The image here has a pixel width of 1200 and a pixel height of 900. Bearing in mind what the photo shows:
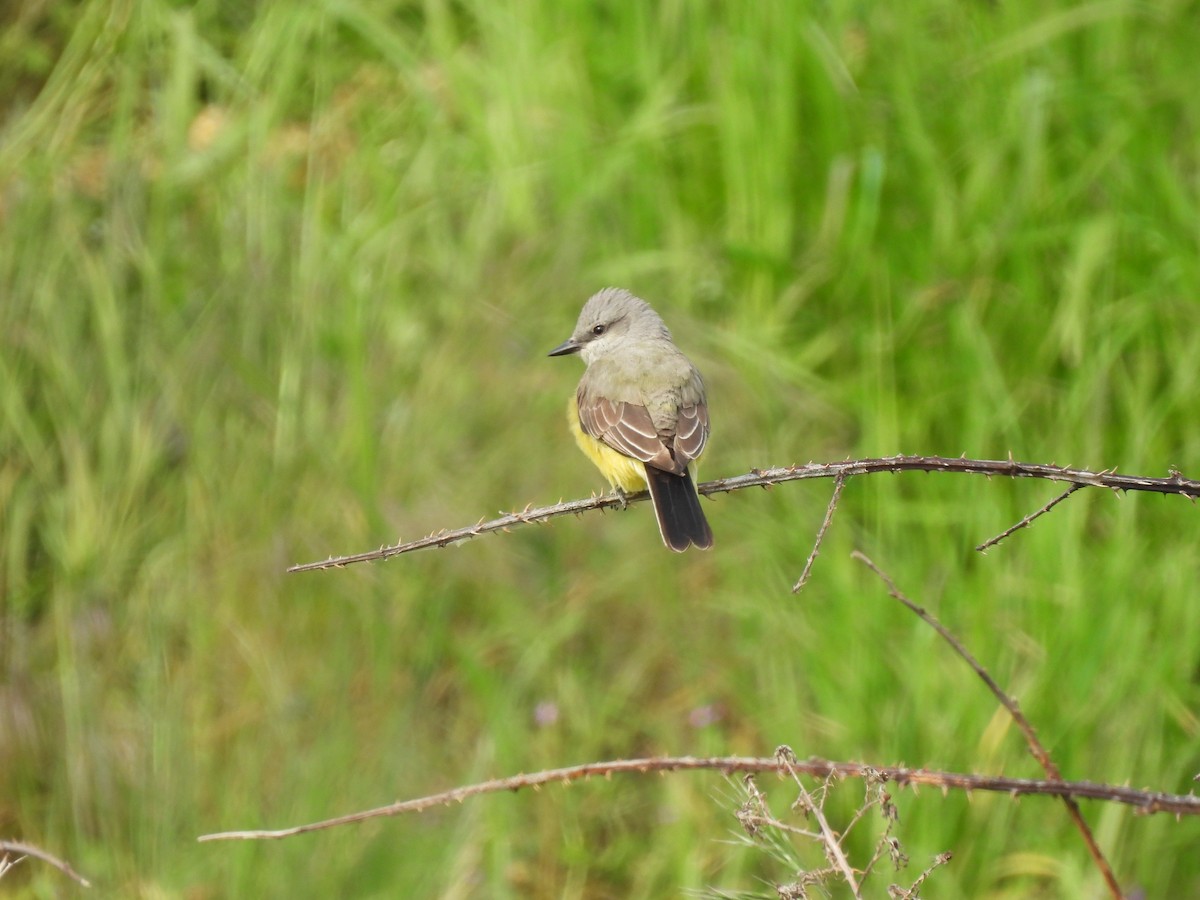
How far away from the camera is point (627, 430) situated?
12.5 feet

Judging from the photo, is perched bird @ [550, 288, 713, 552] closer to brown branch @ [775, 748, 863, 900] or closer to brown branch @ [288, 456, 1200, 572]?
brown branch @ [288, 456, 1200, 572]

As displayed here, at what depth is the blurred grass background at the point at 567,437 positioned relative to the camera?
4.47 meters

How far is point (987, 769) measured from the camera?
4402 millimetres

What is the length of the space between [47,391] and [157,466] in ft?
1.70

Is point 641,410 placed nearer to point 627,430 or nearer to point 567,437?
point 627,430

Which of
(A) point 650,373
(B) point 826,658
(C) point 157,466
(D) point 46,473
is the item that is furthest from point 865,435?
(D) point 46,473

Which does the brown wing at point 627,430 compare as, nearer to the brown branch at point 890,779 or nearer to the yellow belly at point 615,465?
the yellow belly at point 615,465

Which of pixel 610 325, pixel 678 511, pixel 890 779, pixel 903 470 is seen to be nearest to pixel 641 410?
pixel 678 511

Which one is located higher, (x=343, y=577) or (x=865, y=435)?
(x=865, y=435)

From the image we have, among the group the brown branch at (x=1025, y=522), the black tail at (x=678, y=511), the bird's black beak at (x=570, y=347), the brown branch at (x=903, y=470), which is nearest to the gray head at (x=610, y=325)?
the bird's black beak at (x=570, y=347)

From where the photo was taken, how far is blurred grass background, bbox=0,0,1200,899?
447cm

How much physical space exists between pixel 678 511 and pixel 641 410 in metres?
0.40

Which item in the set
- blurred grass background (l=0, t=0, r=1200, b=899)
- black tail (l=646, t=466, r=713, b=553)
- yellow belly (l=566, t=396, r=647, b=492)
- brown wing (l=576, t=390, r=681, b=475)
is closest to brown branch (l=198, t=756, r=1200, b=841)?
black tail (l=646, t=466, r=713, b=553)

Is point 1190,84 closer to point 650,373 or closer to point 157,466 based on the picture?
point 650,373
